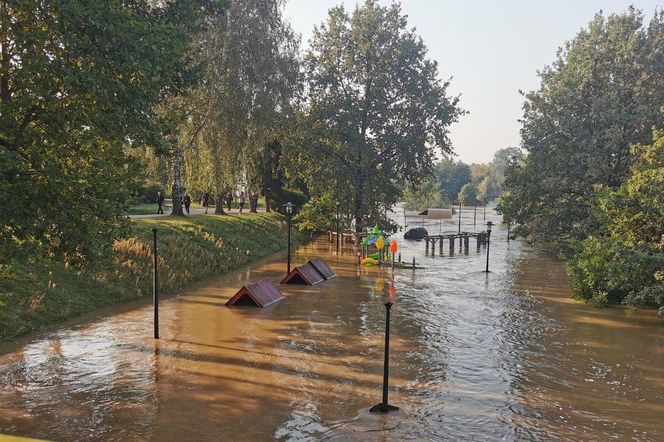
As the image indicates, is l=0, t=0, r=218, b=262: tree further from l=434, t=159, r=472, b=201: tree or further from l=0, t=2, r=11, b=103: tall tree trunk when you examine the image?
l=434, t=159, r=472, b=201: tree

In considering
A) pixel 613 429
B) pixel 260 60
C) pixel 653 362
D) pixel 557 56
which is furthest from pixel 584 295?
pixel 557 56

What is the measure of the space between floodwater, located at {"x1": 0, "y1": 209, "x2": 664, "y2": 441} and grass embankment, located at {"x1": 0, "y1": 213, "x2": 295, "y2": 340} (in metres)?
1.27

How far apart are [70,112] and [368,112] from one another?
3532cm

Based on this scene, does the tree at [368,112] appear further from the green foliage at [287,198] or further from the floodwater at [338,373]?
the floodwater at [338,373]

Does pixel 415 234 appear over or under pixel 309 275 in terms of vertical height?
over

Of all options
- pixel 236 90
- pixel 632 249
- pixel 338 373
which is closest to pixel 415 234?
pixel 236 90

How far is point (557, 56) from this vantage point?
42531 millimetres

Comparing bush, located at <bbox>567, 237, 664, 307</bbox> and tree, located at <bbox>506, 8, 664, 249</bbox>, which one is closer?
bush, located at <bbox>567, 237, 664, 307</bbox>

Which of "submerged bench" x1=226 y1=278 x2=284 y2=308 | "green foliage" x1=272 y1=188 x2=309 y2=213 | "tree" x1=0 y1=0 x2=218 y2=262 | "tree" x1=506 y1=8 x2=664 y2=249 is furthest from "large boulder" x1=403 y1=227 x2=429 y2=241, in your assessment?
"tree" x1=0 y1=0 x2=218 y2=262

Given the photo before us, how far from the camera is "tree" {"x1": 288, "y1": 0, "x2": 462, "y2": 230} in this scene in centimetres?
4194

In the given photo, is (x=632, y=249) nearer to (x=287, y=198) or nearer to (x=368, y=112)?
(x=368, y=112)

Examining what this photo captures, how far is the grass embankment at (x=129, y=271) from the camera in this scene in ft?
51.7

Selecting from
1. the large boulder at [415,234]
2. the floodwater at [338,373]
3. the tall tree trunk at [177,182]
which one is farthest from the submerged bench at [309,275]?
the large boulder at [415,234]

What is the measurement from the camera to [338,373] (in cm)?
1276
